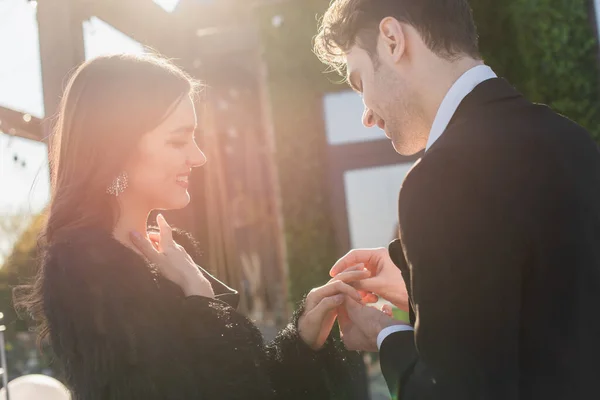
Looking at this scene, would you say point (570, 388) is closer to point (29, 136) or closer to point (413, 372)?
point (413, 372)

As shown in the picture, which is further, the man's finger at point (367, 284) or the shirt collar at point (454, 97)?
the man's finger at point (367, 284)

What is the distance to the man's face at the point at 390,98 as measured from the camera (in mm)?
1756

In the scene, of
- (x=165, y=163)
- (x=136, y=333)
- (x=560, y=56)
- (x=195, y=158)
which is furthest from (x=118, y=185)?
(x=560, y=56)

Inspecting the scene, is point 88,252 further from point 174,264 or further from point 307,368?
point 307,368

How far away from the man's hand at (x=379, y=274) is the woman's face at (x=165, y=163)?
2.06ft

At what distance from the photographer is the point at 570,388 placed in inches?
53.1

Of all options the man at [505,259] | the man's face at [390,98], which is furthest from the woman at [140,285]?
the man at [505,259]

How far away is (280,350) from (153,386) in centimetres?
51

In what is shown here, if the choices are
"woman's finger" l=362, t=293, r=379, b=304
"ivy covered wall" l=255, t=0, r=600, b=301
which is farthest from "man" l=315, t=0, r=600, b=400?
"ivy covered wall" l=255, t=0, r=600, b=301

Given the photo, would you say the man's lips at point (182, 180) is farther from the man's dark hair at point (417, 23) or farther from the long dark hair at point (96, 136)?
the man's dark hair at point (417, 23)

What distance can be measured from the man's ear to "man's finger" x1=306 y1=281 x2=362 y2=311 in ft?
2.51

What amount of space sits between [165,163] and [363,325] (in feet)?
2.84

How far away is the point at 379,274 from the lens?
7.79ft

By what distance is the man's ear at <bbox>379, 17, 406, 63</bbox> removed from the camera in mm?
1735
